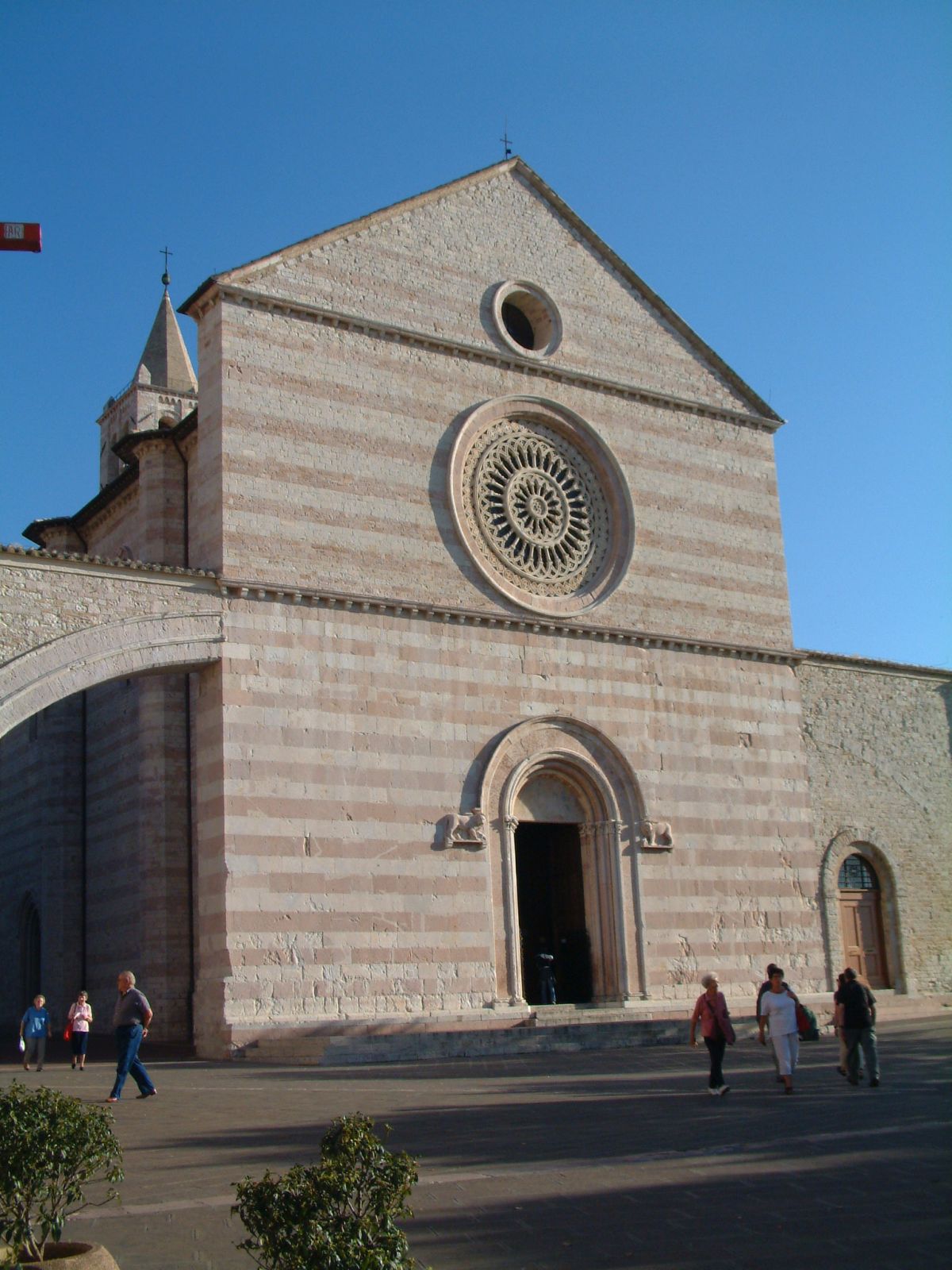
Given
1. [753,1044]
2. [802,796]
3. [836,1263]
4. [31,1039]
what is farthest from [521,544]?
[836,1263]

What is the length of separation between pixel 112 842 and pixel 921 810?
1689 cm

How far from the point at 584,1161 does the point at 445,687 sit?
1206 centimetres

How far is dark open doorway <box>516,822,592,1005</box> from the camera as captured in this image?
23.0m

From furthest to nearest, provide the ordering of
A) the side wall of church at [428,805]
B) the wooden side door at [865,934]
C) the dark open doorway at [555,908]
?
the wooden side door at [865,934] → the dark open doorway at [555,908] → the side wall of church at [428,805]

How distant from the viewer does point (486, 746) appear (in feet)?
70.2

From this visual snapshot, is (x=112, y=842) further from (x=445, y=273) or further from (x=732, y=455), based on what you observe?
(x=732, y=455)

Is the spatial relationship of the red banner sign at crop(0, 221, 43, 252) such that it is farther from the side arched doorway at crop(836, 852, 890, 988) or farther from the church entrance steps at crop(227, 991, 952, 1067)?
the side arched doorway at crop(836, 852, 890, 988)

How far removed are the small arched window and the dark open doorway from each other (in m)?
6.40

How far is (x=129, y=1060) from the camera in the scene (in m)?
13.3

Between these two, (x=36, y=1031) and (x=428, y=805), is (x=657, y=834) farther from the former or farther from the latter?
(x=36, y=1031)

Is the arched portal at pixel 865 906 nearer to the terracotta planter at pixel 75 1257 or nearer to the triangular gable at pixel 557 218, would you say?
the triangular gable at pixel 557 218

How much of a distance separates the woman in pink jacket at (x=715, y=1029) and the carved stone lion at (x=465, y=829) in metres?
7.00

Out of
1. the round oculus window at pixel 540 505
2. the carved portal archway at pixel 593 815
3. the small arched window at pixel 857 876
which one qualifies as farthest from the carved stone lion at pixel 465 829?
the small arched window at pixel 857 876

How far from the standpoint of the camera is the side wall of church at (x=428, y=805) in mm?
18781
